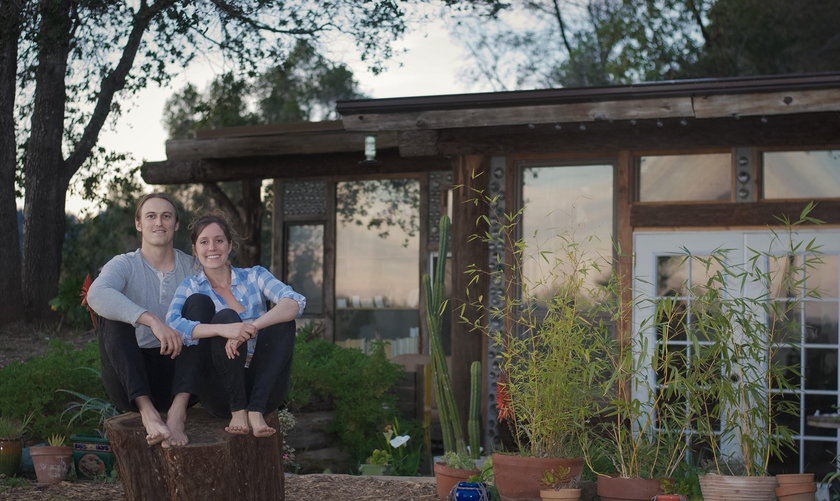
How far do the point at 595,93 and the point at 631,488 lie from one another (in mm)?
3111

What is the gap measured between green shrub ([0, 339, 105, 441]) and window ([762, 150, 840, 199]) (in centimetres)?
500

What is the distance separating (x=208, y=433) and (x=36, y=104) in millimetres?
9829

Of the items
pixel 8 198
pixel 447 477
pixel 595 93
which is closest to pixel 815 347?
pixel 595 93

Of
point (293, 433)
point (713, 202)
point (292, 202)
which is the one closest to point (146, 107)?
point (292, 202)

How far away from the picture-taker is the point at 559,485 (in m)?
4.64

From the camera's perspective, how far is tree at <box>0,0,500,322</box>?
1229 centimetres

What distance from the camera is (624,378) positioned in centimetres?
479

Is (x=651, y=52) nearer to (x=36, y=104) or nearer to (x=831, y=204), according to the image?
(x=36, y=104)

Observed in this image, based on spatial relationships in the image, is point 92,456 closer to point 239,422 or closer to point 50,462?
point 50,462

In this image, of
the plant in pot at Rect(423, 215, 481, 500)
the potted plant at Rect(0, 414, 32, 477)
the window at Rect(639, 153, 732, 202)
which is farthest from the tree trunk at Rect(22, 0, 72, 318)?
the window at Rect(639, 153, 732, 202)

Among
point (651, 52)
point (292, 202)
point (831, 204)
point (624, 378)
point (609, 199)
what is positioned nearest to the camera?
point (624, 378)

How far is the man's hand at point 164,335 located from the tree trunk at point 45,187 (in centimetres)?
910

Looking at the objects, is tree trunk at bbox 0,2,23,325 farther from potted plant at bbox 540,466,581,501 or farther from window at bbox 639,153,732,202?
potted plant at bbox 540,466,581,501

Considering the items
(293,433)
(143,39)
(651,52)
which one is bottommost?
(293,433)
